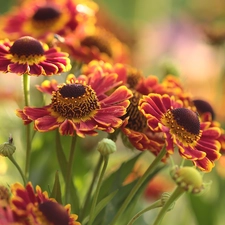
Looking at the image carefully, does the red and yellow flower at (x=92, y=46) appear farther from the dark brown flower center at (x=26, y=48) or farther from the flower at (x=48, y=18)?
the dark brown flower center at (x=26, y=48)

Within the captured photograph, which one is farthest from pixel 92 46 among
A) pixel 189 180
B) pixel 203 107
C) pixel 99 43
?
pixel 189 180

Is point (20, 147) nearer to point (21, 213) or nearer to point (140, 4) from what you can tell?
point (21, 213)

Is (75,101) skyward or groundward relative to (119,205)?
skyward

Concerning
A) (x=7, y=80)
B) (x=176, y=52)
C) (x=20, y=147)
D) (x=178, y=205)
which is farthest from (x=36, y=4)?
(x=176, y=52)

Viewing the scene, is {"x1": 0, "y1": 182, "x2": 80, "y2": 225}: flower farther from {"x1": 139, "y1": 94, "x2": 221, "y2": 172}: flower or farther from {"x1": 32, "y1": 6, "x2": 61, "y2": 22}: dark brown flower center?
{"x1": 32, "y1": 6, "x2": 61, "y2": 22}: dark brown flower center

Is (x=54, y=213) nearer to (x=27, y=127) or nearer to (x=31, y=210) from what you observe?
(x=31, y=210)

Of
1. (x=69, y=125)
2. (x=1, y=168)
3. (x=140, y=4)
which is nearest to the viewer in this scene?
(x=69, y=125)

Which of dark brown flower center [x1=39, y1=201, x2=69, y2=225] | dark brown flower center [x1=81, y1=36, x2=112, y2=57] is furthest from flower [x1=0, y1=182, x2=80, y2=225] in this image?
dark brown flower center [x1=81, y1=36, x2=112, y2=57]
